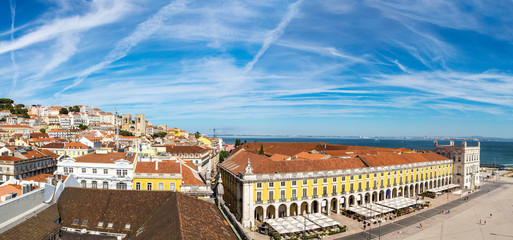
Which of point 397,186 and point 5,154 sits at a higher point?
point 5,154

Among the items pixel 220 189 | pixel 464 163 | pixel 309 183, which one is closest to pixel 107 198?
pixel 220 189

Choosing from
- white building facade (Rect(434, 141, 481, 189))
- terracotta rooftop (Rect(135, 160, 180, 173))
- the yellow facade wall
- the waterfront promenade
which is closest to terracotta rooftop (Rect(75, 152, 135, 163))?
terracotta rooftop (Rect(135, 160, 180, 173))

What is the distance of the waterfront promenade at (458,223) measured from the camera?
43750mm

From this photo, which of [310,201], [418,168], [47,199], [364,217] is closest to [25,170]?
[47,199]

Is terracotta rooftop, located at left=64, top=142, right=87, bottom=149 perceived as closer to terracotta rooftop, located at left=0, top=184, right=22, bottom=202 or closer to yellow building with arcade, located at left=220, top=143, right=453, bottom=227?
yellow building with arcade, located at left=220, top=143, right=453, bottom=227

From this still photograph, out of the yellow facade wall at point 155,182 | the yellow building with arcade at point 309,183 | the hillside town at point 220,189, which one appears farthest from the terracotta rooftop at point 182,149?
the yellow facade wall at point 155,182

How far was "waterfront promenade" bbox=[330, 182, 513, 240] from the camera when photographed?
4375cm

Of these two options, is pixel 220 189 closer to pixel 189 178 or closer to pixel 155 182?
pixel 189 178

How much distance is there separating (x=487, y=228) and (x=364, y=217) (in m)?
18.6

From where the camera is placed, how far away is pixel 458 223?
1959 inches

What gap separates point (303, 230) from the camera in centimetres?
4112

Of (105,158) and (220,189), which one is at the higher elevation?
(105,158)

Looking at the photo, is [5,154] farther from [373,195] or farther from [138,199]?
[373,195]

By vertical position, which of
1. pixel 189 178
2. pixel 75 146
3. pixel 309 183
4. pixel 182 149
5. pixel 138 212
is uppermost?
pixel 75 146
